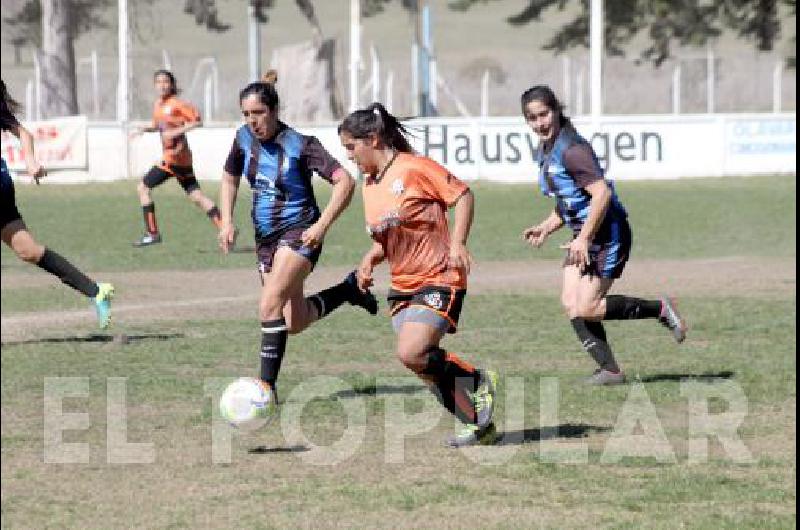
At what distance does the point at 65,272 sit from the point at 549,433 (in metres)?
3.98

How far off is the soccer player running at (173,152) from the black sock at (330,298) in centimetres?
999

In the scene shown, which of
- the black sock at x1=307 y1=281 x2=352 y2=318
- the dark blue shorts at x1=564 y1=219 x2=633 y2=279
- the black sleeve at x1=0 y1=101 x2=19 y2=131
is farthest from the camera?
the dark blue shorts at x1=564 y1=219 x2=633 y2=279

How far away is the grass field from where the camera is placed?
7855 millimetres

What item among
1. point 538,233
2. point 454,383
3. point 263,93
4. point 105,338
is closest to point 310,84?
point 105,338

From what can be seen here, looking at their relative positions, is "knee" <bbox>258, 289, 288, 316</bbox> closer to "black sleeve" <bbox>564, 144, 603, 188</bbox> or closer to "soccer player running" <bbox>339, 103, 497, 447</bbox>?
"soccer player running" <bbox>339, 103, 497, 447</bbox>

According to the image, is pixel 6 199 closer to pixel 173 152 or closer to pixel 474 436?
pixel 474 436

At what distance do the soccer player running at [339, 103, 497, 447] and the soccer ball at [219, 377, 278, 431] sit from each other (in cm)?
92

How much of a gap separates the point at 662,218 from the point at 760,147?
9886 millimetres

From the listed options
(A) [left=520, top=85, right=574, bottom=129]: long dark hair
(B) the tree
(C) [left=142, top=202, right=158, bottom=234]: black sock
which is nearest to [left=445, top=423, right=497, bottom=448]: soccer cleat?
(A) [left=520, top=85, right=574, bottom=129]: long dark hair

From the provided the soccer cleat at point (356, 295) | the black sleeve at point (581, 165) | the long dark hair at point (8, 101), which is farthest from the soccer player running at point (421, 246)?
the long dark hair at point (8, 101)

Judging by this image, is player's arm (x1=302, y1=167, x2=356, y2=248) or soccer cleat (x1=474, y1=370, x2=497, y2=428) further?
player's arm (x1=302, y1=167, x2=356, y2=248)

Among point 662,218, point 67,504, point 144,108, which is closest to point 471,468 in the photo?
point 67,504

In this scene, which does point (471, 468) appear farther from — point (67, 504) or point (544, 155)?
point (544, 155)

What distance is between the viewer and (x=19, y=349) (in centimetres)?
1314
